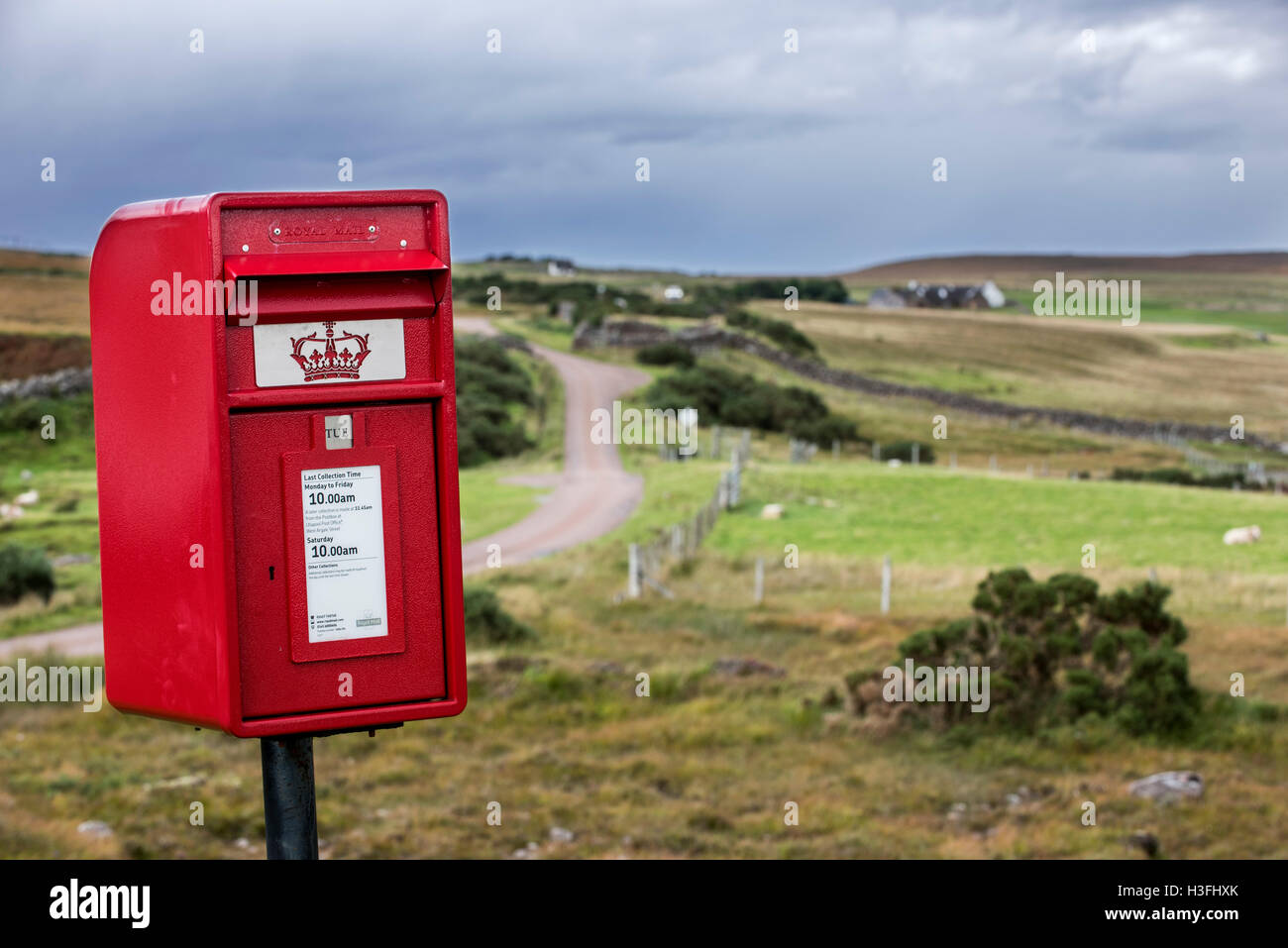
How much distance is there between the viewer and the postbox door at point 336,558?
2.87 m

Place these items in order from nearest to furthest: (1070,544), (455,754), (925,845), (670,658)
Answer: (925,845) → (455,754) → (670,658) → (1070,544)

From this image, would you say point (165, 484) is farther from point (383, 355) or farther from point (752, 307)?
point (752, 307)

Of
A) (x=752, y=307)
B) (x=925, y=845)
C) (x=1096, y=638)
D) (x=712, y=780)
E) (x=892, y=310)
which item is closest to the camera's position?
(x=925, y=845)

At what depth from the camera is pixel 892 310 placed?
13375 cm

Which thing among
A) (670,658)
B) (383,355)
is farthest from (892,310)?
(383,355)

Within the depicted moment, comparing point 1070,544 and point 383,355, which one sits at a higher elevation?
point 383,355

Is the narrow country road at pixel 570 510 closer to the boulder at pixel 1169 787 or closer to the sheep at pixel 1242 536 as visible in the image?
the boulder at pixel 1169 787

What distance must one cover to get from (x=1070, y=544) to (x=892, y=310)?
10781 cm

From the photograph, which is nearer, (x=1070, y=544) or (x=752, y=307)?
(x=1070, y=544)

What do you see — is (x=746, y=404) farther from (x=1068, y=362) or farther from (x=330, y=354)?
(x=330, y=354)

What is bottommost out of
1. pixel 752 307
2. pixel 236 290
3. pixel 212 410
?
pixel 212 410

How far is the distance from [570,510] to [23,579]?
1693 centimetres

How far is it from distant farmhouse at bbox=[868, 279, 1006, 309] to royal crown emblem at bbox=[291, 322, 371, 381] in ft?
468

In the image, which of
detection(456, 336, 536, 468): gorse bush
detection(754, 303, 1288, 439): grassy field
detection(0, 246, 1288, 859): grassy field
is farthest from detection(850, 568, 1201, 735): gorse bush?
detection(754, 303, 1288, 439): grassy field
